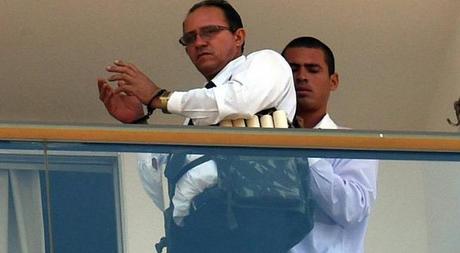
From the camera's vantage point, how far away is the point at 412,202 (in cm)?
718

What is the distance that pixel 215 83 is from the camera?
6.87 meters

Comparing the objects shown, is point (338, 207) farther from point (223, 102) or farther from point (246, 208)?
point (223, 102)

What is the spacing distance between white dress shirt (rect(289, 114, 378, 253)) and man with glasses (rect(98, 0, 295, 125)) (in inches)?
10.0

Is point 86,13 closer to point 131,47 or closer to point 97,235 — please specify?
point 131,47

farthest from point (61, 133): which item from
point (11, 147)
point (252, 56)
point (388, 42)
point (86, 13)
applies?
point (388, 42)

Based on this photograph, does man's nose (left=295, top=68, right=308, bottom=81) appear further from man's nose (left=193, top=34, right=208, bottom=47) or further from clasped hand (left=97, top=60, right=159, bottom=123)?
clasped hand (left=97, top=60, right=159, bottom=123)

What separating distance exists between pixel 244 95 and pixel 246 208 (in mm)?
470

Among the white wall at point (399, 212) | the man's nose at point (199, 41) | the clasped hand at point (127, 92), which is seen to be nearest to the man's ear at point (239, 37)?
the man's nose at point (199, 41)

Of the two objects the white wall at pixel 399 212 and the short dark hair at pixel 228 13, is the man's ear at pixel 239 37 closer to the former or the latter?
the short dark hair at pixel 228 13

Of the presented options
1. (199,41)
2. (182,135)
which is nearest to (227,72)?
(199,41)

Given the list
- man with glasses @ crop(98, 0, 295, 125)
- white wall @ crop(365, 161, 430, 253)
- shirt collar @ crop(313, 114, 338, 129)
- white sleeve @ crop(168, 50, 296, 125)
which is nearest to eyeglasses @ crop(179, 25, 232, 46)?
man with glasses @ crop(98, 0, 295, 125)

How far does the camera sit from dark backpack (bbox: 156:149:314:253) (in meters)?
6.82

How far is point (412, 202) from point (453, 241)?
226mm

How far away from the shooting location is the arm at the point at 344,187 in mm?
6828
